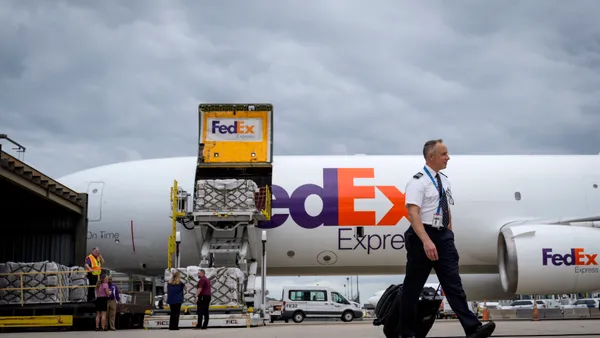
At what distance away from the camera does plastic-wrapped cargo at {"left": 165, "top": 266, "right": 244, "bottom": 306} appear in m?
13.8

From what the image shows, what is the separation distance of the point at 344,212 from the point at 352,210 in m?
0.20

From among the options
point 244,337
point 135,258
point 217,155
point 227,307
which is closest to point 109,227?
point 135,258

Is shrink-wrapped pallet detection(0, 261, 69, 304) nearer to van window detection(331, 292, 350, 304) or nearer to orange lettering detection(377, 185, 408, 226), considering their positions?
orange lettering detection(377, 185, 408, 226)

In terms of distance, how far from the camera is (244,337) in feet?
25.9

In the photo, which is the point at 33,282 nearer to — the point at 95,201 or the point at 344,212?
the point at 95,201

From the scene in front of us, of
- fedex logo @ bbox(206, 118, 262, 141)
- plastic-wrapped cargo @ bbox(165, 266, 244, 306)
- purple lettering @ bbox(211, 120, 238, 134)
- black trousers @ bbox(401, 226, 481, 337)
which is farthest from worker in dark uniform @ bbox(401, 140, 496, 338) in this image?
purple lettering @ bbox(211, 120, 238, 134)

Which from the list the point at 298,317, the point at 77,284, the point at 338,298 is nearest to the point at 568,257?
the point at 77,284

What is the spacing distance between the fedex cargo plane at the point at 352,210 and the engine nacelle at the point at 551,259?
156 millimetres

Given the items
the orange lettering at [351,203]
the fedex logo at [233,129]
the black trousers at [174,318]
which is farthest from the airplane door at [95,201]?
the orange lettering at [351,203]

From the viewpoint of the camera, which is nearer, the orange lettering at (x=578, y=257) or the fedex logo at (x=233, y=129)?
the orange lettering at (x=578, y=257)

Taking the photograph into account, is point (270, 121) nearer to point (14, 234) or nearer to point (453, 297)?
point (14, 234)

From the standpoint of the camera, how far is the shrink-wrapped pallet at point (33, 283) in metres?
13.6

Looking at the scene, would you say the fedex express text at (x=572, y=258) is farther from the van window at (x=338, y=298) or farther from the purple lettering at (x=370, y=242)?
the van window at (x=338, y=298)

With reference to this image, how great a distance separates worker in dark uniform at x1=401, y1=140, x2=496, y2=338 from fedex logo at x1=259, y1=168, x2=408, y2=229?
1000 centimetres
